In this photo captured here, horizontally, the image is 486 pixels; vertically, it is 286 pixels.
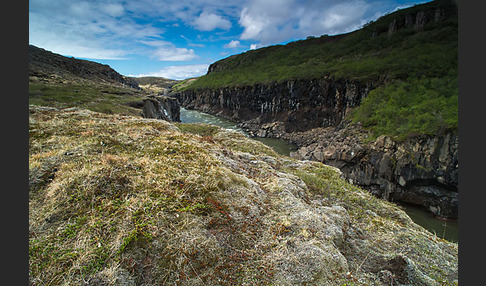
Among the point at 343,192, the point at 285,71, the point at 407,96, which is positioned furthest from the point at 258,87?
the point at 343,192

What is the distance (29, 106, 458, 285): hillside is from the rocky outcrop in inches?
769

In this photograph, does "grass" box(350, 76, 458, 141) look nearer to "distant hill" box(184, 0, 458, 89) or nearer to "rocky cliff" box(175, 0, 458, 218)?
"rocky cliff" box(175, 0, 458, 218)

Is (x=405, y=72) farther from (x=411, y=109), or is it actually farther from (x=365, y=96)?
(x=411, y=109)

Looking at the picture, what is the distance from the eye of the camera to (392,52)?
45344 mm

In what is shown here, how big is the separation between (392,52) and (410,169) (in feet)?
122

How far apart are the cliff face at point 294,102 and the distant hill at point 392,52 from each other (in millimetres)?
2265

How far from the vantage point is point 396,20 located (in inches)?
2387

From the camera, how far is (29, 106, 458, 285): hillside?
310cm

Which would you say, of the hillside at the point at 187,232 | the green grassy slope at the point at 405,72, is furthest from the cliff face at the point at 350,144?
the hillside at the point at 187,232

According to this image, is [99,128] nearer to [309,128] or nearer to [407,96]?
[407,96]

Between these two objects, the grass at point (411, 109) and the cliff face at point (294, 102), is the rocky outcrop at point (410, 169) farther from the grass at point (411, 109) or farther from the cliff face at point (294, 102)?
the cliff face at point (294, 102)

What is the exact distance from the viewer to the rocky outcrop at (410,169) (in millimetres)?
19562

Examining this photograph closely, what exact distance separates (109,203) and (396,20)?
278ft

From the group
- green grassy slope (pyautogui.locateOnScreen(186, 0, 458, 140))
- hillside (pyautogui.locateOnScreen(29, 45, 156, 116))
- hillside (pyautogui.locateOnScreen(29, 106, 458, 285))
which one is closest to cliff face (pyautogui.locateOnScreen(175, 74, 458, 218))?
green grassy slope (pyautogui.locateOnScreen(186, 0, 458, 140))
